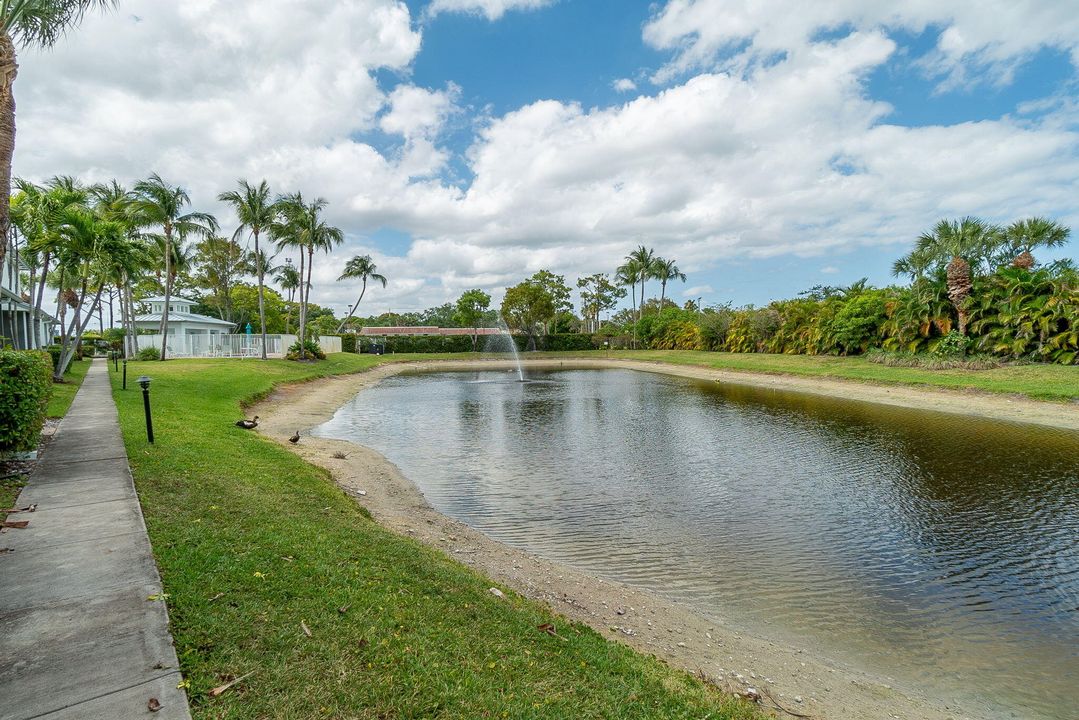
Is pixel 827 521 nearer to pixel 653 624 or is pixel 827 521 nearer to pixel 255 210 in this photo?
pixel 653 624

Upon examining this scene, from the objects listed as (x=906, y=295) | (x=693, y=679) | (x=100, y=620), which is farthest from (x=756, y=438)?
(x=906, y=295)

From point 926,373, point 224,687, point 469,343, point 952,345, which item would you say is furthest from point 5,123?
point 469,343

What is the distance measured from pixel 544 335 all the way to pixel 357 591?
217 ft

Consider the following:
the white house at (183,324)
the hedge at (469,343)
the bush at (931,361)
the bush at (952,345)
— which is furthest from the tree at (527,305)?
the bush at (952,345)

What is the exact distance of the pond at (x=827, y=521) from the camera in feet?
18.3

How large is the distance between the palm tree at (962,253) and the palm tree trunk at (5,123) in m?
38.6

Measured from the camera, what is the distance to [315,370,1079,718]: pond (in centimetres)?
559

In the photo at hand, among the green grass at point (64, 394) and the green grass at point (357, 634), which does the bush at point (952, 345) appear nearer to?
the green grass at point (357, 634)

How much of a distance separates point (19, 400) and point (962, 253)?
132 feet

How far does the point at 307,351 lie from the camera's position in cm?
4134

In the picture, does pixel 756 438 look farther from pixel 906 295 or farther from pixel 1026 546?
pixel 906 295

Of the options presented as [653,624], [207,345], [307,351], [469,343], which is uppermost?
[469,343]

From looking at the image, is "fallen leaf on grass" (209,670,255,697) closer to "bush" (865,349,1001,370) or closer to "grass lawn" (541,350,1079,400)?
"grass lawn" (541,350,1079,400)

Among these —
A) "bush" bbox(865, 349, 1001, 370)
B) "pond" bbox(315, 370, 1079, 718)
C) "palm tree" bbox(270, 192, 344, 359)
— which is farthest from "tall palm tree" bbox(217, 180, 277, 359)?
"bush" bbox(865, 349, 1001, 370)
